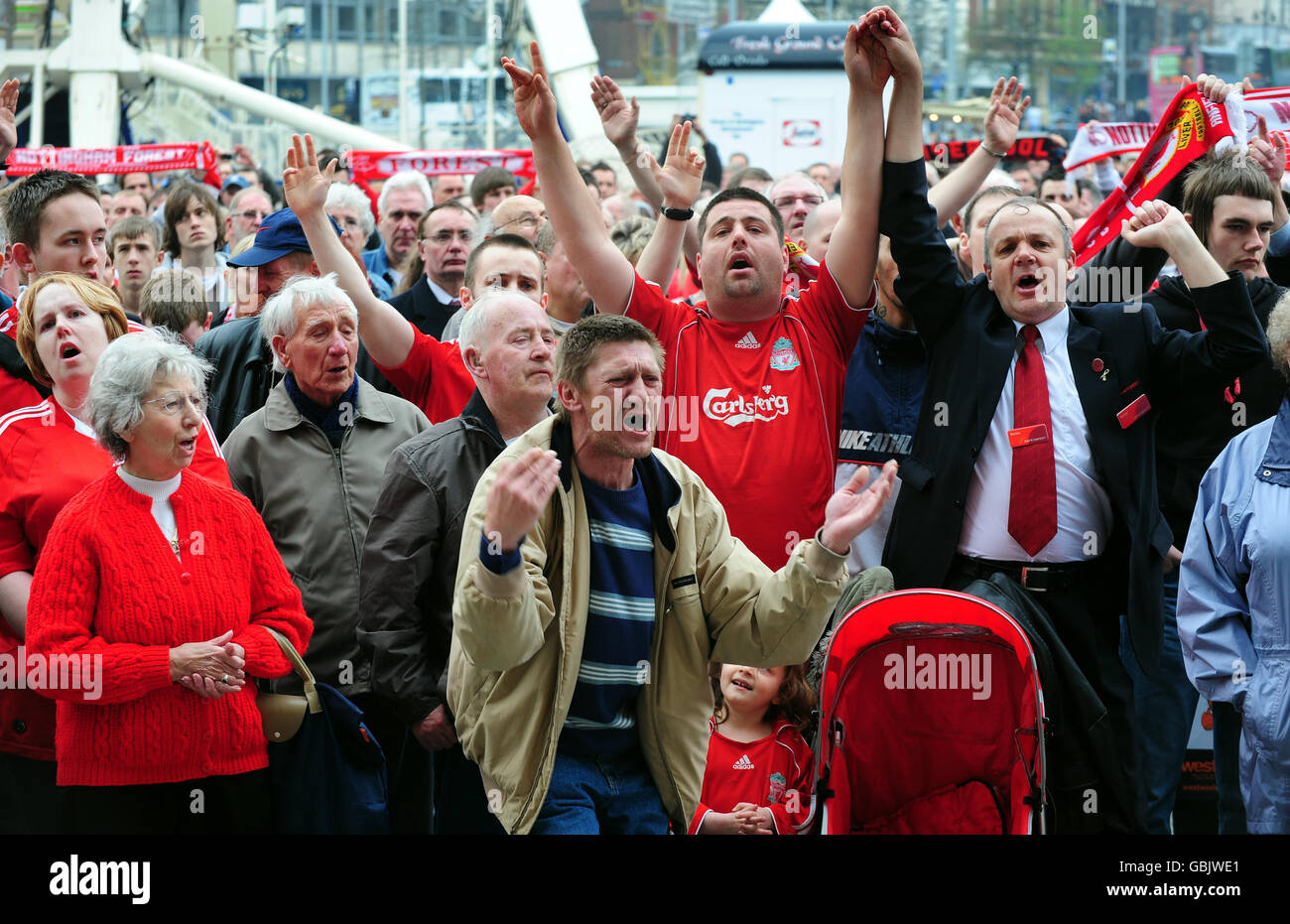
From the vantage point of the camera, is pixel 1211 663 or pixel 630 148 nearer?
pixel 1211 663

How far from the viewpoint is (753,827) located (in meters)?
4.61

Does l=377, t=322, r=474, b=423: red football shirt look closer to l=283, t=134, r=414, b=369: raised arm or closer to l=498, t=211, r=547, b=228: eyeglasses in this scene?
l=283, t=134, r=414, b=369: raised arm

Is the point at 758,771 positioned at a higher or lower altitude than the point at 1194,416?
lower

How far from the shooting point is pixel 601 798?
12.4ft

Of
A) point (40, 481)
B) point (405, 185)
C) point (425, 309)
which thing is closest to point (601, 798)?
point (40, 481)

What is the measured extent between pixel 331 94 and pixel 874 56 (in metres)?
40.6

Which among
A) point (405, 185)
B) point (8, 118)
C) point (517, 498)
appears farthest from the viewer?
point (405, 185)

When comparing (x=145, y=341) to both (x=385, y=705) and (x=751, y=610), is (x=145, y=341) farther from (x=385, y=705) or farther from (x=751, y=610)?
(x=751, y=610)

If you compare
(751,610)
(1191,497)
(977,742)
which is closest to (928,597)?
(977,742)

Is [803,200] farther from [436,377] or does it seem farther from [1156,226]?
[1156,226]

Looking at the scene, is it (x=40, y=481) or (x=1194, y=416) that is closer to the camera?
(x=40, y=481)

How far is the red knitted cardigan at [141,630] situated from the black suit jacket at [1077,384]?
2.01m

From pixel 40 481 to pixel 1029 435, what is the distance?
9.50 ft

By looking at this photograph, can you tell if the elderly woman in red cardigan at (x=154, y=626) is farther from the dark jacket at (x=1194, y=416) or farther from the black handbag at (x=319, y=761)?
the dark jacket at (x=1194, y=416)
